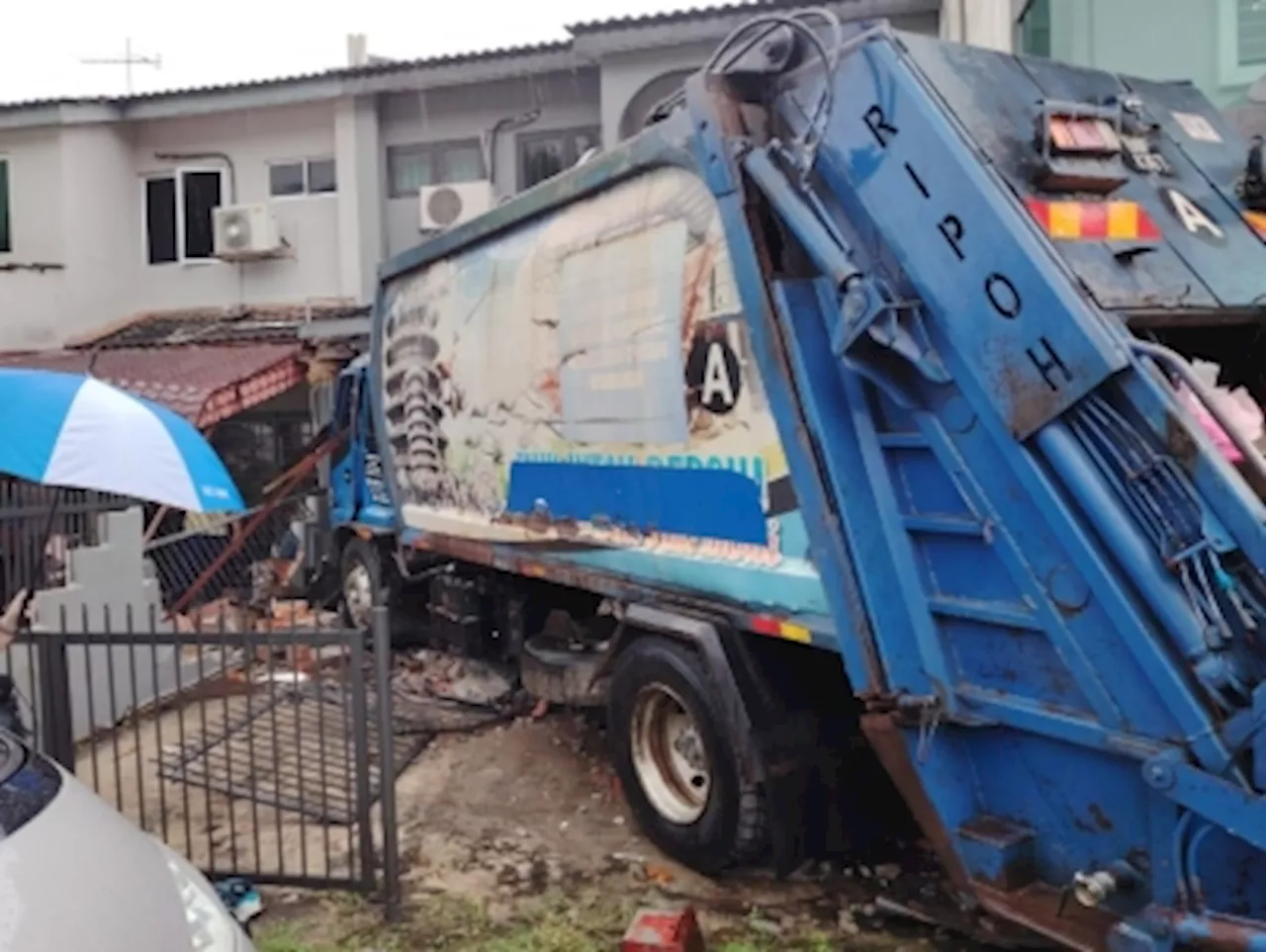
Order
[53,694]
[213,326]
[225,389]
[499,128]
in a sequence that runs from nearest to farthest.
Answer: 1. [53,694]
2. [225,389]
3. [499,128]
4. [213,326]

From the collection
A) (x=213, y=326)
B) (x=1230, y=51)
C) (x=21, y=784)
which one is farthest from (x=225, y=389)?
(x=21, y=784)

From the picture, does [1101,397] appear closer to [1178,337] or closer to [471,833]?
[1178,337]

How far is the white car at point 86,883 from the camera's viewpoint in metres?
2.16

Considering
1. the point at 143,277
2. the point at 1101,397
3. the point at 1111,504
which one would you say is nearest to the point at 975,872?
the point at 1111,504

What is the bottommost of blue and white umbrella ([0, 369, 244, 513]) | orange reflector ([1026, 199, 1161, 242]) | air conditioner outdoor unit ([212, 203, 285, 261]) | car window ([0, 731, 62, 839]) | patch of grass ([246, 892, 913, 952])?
patch of grass ([246, 892, 913, 952])

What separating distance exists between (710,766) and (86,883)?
2.50 m

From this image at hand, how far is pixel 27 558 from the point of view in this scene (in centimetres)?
724

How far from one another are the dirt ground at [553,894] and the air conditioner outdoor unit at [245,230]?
10668mm

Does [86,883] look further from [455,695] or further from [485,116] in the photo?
[485,116]

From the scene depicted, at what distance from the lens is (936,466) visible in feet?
11.1

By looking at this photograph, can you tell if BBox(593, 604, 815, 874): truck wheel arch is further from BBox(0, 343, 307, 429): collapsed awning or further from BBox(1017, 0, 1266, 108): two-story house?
BBox(0, 343, 307, 429): collapsed awning

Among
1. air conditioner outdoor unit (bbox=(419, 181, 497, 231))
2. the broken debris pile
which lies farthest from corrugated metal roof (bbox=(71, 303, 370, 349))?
the broken debris pile

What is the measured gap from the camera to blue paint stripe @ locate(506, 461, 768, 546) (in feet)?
13.9

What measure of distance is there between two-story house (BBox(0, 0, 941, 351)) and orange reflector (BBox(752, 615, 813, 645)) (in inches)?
384
